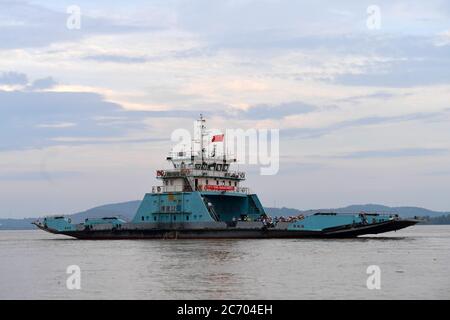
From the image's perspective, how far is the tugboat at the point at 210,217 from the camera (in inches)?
2822

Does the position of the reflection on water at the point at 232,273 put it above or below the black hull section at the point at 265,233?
below

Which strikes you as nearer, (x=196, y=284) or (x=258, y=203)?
(x=196, y=284)

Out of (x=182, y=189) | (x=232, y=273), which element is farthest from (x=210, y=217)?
(x=232, y=273)

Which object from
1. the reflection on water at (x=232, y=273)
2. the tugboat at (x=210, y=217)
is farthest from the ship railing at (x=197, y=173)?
the reflection on water at (x=232, y=273)

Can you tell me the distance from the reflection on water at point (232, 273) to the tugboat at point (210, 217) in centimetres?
736

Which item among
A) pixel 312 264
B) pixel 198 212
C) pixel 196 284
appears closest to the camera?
pixel 196 284

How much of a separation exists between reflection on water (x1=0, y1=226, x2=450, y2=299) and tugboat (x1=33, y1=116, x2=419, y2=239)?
290 inches

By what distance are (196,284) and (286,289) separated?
15.8 ft

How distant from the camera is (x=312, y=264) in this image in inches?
1847

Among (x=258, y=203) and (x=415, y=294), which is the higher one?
(x=258, y=203)

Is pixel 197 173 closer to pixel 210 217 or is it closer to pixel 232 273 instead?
pixel 210 217

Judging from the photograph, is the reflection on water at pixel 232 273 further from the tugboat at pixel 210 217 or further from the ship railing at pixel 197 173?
the ship railing at pixel 197 173
